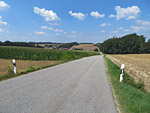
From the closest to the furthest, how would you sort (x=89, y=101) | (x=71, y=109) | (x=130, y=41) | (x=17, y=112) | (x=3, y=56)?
1. (x=17, y=112)
2. (x=71, y=109)
3. (x=89, y=101)
4. (x=3, y=56)
5. (x=130, y=41)

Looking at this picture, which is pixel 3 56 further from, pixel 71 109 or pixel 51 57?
pixel 71 109

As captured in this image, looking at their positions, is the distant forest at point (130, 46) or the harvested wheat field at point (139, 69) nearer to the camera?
the harvested wheat field at point (139, 69)

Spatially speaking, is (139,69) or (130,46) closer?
(139,69)

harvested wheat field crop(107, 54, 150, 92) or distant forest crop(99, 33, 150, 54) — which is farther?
distant forest crop(99, 33, 150, 54)

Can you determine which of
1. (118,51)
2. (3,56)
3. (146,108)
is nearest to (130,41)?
(118,51)

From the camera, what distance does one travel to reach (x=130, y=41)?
8256 cm

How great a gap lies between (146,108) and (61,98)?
8.79 ft

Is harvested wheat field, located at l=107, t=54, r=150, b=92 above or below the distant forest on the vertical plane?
below

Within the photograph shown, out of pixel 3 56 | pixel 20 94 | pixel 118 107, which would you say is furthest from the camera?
pixel 3 56

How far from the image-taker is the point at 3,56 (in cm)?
3197

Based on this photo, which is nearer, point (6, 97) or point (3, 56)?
point (6, 97)

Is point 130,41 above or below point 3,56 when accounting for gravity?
above

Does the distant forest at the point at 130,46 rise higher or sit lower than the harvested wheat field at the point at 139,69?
higher

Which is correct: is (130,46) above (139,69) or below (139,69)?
above
